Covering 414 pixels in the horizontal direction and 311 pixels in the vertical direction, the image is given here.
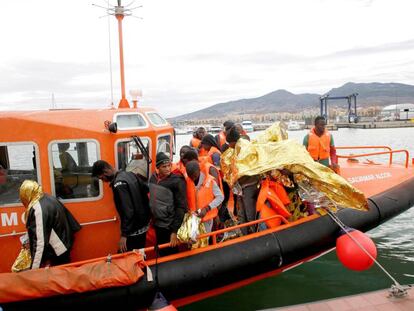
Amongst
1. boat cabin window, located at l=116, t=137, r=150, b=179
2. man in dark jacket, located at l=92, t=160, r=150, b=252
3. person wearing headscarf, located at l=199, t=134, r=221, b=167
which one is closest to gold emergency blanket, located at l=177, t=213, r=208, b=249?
man in dark jacket, located at l=92, t=160, r=150, b=252

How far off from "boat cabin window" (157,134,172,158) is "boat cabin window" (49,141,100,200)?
69 centimetres

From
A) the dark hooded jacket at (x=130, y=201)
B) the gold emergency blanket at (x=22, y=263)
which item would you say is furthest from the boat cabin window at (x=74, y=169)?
the gold emergency blanket at (x=22, y=263)

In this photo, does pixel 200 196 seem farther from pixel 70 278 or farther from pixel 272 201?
pixel 70 278

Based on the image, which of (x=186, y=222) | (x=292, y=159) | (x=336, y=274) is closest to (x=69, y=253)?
(x=186, y=222)

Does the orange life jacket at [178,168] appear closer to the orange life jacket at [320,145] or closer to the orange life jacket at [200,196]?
the orange life jacket at [200,196]

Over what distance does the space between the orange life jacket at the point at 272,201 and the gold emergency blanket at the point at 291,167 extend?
251 mm

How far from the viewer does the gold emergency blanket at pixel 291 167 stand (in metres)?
3.77

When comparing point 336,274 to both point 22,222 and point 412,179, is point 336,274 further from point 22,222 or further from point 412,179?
point 22,222

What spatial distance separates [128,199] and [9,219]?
3.83 feet

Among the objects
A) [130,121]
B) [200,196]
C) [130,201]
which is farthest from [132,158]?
[200,196]

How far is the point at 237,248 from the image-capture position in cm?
370

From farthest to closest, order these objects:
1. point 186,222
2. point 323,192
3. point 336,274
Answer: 1. point 336,274
2. point 323,192
3. point 186,222

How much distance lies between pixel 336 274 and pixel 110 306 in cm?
340

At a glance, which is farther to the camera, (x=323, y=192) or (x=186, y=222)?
(x=323, y=192)
